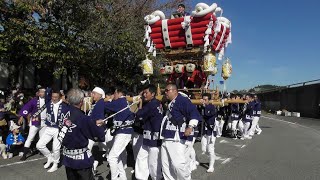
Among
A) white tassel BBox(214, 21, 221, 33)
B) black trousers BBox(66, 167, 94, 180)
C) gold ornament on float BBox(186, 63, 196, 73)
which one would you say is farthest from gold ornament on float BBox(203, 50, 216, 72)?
black trousers BBox(66, 167, 94, 180)

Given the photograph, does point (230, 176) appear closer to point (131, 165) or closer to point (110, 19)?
point (131, 165)

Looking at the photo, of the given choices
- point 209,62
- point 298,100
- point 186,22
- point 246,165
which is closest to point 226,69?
point 209,62

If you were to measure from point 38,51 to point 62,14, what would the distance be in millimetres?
2236

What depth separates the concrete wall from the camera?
2783cm

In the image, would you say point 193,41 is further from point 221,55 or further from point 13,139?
point 13,139

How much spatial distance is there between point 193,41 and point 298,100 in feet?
83.3

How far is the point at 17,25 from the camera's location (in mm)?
13555

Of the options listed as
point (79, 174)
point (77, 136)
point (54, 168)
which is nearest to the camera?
point (77, 136)

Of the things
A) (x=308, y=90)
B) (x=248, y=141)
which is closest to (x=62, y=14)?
(x=248, y=141)

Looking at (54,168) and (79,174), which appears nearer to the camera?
(79,174)

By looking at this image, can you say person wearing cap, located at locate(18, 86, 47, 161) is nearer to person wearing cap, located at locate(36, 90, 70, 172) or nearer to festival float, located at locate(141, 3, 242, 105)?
person wearing cap, located at locate(36, 90, 70, 172)

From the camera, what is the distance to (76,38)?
14.9 m

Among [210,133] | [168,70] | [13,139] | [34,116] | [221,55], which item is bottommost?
[13,139]

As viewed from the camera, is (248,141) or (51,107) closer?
(51,107)
